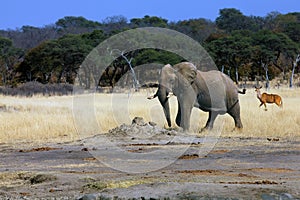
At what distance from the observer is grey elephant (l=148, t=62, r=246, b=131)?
63.2 ft

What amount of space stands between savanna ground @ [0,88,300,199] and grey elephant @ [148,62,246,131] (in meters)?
0.61

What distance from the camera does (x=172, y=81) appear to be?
19.5m

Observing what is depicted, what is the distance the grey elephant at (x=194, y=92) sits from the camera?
19253mm

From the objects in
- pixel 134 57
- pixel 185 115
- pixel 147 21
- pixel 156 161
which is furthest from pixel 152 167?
pixel 147 21

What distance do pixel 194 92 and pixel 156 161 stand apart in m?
7.00

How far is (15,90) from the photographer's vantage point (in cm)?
4838

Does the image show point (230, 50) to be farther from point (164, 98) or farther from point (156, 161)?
point (156, 161)

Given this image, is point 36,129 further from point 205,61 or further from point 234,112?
point 205,61

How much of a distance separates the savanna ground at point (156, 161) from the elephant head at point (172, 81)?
124 cm

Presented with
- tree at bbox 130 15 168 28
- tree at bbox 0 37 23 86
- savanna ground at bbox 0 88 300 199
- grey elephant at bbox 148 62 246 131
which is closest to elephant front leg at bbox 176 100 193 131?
grey elephant at bbox 148 62 246 131

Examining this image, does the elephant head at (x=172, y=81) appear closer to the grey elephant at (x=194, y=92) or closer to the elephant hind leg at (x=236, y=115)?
the grey elephant at (x=194, y=92)

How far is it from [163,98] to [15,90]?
30868mm

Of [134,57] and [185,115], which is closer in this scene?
[185,115]

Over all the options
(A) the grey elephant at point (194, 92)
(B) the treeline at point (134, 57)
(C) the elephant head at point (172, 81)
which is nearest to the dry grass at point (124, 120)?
(A) the grey elephant at point (194, 92)
